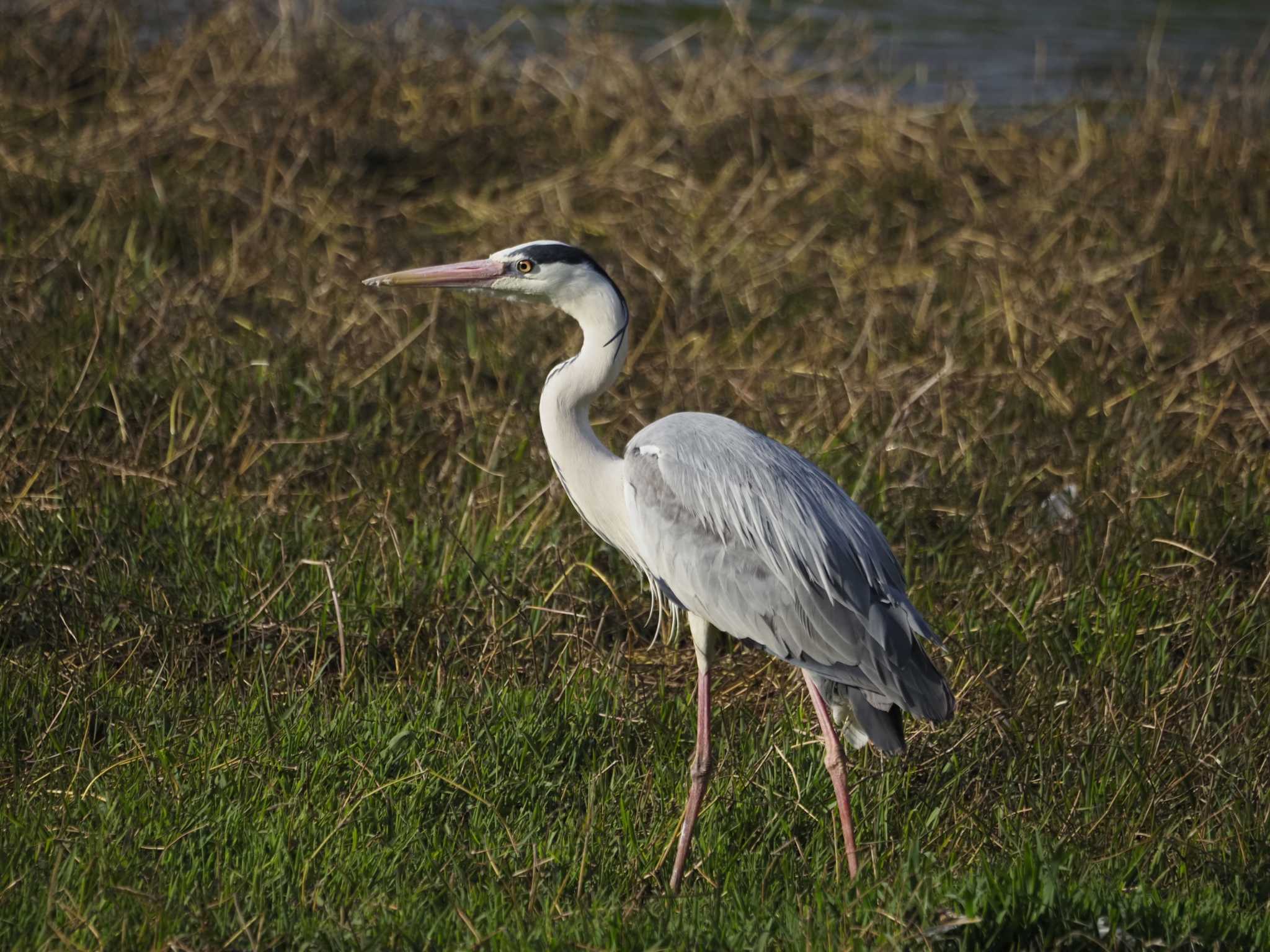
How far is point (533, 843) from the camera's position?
3375 mm

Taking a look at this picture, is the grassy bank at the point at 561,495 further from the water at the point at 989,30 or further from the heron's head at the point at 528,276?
the water at the point at 989,30

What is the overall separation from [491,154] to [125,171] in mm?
2009

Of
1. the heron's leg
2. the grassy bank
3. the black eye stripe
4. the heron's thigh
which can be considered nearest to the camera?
the grassy bank

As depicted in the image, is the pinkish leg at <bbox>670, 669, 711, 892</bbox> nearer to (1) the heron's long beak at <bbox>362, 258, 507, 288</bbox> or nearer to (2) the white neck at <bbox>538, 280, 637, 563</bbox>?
(2) the white neck at <bbox>538, 280, 637, 563</bbox>

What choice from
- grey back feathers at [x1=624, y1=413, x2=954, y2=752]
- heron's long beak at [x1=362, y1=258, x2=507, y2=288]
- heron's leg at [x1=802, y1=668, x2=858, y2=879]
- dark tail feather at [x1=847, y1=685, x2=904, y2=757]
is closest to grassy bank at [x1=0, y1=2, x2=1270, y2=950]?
heron's leg at [x1=802, y1=668, x2=858, y2=879]

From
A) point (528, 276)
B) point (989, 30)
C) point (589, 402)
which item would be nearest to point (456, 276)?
point (528, 276)

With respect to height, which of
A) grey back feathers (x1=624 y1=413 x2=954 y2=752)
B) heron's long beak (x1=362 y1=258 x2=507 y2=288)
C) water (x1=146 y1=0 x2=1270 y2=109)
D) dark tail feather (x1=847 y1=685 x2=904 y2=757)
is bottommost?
water (x1=146 y1=0 x2=1270 y2=109)

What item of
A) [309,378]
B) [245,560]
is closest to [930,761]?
[245,560]

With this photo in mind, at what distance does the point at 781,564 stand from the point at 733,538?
0.14m

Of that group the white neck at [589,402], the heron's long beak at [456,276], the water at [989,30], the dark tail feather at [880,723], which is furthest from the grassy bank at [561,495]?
the water at [989,30]

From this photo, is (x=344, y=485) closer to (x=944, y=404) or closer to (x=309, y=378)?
(x=309, y=378)

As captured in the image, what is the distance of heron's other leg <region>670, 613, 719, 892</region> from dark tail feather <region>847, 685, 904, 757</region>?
357 millimetres

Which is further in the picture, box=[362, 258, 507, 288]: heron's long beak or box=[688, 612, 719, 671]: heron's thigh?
box=[362, 258, 507, 288]: heron's long beak

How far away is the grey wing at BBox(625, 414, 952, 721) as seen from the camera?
12.1 ft
